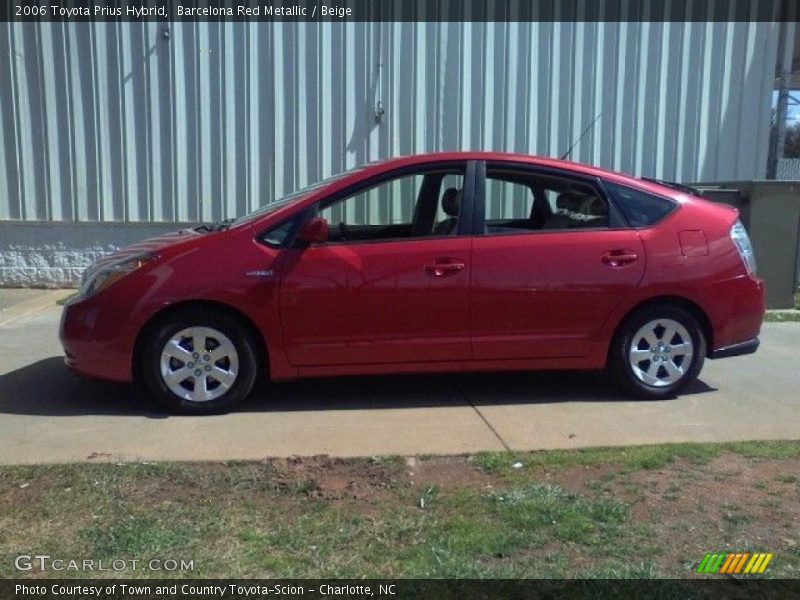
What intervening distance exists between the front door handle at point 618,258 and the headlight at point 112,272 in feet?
9.45

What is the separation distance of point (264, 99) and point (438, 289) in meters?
5.37

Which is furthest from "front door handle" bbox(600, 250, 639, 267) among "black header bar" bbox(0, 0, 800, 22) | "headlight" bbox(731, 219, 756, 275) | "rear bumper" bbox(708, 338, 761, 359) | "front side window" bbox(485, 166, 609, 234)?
"black header bar" bbox(0, 0, 800, 22)

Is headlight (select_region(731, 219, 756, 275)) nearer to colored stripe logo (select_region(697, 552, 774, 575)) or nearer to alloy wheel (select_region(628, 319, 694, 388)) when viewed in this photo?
alloy wheel (select_region(628, 319, 694, 388))

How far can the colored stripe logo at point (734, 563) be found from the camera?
3141mm

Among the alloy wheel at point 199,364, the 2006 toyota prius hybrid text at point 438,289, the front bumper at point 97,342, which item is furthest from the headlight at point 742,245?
the front bumper at point 97,342

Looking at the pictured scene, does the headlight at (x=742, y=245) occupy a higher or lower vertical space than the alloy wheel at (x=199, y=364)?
higher

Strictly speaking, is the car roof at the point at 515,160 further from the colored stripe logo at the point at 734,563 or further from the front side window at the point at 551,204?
the colored stripe logo at the point at 734,563

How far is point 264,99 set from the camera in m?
9.51

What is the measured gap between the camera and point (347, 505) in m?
3.69

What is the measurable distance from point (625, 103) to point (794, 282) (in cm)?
298

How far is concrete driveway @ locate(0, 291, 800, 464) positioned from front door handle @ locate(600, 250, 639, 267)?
94cm

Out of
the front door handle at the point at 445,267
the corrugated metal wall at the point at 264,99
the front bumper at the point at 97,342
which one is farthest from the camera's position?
the corrugated metal wall at the point at 264,99

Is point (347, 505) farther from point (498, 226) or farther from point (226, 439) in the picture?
point (498, 226)

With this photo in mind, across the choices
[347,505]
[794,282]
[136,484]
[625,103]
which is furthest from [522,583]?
[625,103]
